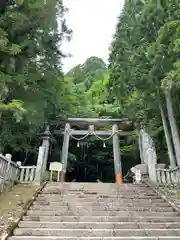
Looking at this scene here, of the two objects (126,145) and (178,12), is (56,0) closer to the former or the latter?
(178,12)

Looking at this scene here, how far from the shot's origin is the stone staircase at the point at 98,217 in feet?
13.8

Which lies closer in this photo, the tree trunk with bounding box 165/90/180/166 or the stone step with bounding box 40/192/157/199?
the stone step with bounding box 40/192/157/199

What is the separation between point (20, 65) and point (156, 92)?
5381mm

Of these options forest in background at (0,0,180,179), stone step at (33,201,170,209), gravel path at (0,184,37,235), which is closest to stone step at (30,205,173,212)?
stone step at (33,201,170,209)

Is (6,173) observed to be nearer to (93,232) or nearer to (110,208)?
(110,208)

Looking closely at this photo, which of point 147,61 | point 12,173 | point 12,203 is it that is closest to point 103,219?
point 12,203

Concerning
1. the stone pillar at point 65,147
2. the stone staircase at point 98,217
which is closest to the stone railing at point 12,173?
the stone staircase at point 98,217

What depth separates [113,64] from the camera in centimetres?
1105

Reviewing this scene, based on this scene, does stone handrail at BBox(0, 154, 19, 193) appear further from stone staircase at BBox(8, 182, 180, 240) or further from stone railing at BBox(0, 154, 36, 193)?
stone staircase at BBox(8, 182, 180, 240)

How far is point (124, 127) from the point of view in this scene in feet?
50.2

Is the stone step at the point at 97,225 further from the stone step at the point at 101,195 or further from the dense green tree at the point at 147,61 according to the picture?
the dense green tree at the point at 147,61

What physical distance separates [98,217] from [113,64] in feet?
24.5

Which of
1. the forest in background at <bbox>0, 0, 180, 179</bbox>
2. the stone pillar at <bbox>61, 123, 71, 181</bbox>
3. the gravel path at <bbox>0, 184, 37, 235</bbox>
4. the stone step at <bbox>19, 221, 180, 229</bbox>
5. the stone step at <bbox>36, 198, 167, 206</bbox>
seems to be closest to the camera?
the stone step at <bbox>19, 221, 180, 229</bbox>

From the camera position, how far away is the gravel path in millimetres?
4691
